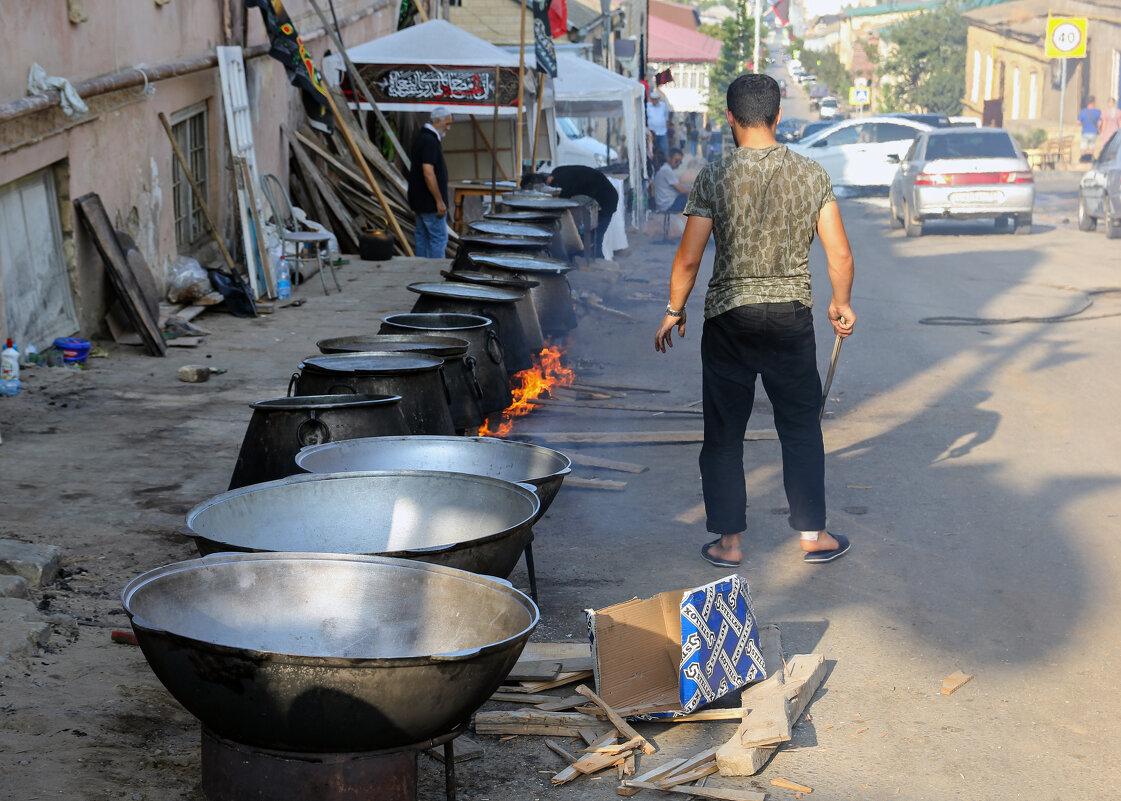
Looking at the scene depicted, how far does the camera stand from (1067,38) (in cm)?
3872

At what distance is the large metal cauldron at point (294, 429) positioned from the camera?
4391 mm

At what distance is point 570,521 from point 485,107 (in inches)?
369

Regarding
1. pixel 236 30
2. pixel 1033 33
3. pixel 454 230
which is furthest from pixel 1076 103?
pixel 236 30

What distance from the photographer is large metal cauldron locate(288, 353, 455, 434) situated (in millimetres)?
4879

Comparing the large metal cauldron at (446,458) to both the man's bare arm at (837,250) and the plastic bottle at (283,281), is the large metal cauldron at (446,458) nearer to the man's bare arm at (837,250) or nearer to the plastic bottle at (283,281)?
the man's bare arm at (837,250)

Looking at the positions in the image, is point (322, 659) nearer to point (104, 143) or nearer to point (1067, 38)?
point (104, 143)

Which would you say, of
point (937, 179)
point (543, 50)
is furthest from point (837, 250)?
point (937, 179)

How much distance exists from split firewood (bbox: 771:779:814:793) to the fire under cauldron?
972 mm

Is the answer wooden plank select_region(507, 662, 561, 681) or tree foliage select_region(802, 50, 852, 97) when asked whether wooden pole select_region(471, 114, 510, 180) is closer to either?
wooden plank select_region(507, 662, 561, 681)

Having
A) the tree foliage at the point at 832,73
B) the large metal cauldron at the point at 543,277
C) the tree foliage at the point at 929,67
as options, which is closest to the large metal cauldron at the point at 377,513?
the large metal cauldron at the point at 543,277

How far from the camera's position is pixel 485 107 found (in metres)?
14.5

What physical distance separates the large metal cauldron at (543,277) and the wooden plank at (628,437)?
1.34 meters

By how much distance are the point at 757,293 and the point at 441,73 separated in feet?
33.0

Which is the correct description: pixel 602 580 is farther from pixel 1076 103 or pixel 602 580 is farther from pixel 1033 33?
pixel 1033 33
